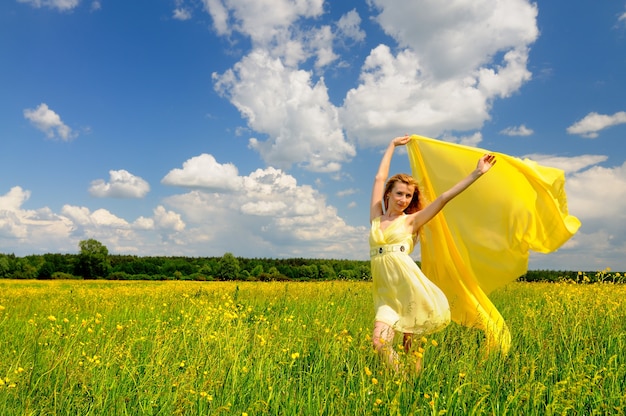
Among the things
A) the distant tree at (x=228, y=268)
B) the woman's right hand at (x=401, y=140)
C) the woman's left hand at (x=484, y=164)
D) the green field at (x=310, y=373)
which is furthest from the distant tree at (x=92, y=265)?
the woman's left hand at (x=484, y=164)

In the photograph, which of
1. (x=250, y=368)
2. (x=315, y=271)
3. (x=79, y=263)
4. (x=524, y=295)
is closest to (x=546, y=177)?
(x=250, y=368)

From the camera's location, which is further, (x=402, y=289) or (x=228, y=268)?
(x=228, y=268)

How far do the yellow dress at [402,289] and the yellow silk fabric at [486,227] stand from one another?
946 mm

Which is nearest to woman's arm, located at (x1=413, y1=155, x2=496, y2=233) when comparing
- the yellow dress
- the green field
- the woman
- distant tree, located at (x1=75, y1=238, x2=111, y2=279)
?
the woman

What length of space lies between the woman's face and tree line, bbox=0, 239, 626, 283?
36440mm

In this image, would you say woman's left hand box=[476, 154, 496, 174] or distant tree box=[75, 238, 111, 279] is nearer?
woman's left hand box=[476, 154, 496, 174]

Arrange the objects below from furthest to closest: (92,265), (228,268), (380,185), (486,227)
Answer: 1. (92,265)
2. (228,268)
3. (486,227)
4. (380,185)

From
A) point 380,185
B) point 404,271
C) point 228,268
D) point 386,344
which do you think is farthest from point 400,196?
point 228,268

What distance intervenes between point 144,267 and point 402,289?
56.0 m

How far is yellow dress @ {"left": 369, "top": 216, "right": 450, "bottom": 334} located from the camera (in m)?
5.14

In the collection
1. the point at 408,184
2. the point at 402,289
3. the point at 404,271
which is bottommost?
the point at 402,289

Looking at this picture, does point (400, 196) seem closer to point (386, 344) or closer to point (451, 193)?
point (451, 193)

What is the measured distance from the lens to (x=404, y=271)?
5172 mm

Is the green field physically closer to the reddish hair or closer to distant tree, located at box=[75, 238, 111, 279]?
the reddish hair
